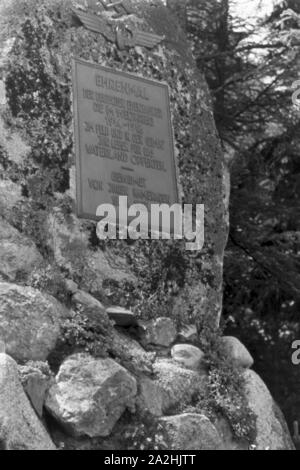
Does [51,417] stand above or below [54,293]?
below

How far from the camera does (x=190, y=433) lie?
19.0 feet

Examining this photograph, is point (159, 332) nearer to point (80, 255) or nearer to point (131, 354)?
point (131, 354)

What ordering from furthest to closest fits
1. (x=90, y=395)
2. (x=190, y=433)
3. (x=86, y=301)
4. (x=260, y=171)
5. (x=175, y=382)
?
1. (x=260, y=171)
2. (x=86, y=301)
3. (x=175, y=382)
4. (x=190, y=433)
5. (x=90, y=395)

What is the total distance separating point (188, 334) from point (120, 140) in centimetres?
149

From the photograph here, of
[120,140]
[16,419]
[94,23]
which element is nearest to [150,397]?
[16,419]

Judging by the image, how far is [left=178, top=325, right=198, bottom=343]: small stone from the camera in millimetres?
6754

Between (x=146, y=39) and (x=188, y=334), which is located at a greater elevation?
(x=146, y=39)

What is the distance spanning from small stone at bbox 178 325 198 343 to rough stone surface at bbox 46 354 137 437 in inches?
37.9
